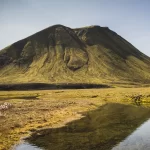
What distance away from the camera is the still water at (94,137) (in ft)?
104

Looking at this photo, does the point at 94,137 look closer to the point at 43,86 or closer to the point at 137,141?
the point at 137,141

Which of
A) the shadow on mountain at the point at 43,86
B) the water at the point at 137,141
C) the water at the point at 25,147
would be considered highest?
the water at the point at 137,141

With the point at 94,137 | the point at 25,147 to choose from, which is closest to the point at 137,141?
the point at 94,137

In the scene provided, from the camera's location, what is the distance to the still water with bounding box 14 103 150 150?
31.6 m

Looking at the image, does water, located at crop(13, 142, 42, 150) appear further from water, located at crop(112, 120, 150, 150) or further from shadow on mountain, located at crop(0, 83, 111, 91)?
shadow on mountain, located at crop(0, 83, 111, 91)

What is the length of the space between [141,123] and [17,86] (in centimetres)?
14517

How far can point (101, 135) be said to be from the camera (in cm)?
3781

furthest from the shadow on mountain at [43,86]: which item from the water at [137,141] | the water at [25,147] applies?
the water at [25,147]

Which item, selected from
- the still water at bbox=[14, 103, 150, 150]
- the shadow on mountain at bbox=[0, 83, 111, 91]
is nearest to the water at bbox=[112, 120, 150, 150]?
the still water at bbox=[14, 103, 150, 150]

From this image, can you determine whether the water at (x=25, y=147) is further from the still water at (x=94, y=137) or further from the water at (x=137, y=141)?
the water at (x=137, y=141)

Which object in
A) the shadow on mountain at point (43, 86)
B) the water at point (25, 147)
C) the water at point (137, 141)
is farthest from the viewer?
the shadow on mountain at point (43, 86)

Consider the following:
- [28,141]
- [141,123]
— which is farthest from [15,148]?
[141,123]

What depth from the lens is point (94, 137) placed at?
36562 mm

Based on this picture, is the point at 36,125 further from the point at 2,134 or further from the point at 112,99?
the point at 112,99
